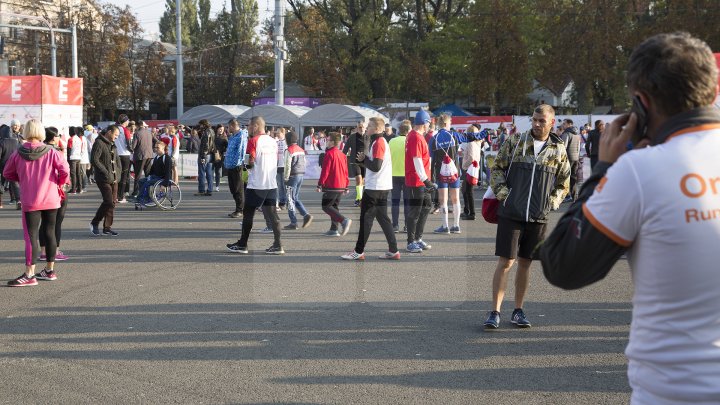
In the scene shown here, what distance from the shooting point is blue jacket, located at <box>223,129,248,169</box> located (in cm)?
1659

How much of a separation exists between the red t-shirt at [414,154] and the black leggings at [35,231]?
4.75 meters

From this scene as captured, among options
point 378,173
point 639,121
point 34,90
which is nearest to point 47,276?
point 378,173

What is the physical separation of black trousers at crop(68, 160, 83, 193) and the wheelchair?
4785mm

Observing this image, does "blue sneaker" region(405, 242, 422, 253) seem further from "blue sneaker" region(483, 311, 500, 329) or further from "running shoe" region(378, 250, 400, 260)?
"blue sneaker" region(483, 311, 500, 329)

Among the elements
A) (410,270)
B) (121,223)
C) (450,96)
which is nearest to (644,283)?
(410,270)

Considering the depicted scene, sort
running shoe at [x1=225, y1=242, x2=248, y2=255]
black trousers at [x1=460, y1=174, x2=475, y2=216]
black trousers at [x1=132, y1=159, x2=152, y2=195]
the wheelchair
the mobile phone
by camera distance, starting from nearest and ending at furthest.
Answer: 1. the mobile phone
2. running shoe at [x1=225, y1=242, x2=248, y2=255]
3. black trousers at [x1=460, y1=174, x2=475, y2=216]
4. the wheelchair
5. black trousers at [x1=132, y1=159, x2=152, y2=195]

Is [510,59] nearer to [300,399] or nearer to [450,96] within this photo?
[450,96]

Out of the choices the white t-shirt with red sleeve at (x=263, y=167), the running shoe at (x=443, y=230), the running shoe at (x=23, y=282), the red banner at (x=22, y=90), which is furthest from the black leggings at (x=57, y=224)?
the red banner at (x=22, y=90)

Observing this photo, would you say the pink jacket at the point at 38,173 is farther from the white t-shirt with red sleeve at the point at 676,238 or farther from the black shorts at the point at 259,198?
the white t-shirt with red sleeve at the point at 676,238

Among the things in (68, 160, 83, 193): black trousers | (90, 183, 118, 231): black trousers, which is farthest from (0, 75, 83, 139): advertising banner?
(90, 183, 118, 231): black trousers

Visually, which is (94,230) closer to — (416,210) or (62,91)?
(416,210)

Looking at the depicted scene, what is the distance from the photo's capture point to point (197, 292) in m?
8.80

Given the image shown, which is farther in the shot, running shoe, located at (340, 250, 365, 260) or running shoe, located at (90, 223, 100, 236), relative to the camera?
running shoe, located at (90, 223, 100, 236)

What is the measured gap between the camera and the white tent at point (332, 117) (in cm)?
3594
